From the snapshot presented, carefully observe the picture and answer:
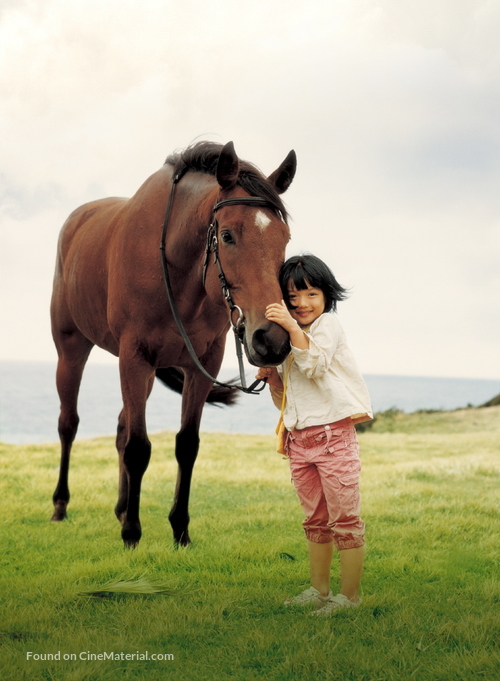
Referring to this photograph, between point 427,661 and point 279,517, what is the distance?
3040 millimetres

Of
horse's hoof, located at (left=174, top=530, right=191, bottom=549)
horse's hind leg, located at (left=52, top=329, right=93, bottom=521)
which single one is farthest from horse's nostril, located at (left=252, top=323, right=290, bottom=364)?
horse's hind leg, located at (left=52, top=329, right=93, bottom=521)

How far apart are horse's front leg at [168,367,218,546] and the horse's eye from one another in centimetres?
151

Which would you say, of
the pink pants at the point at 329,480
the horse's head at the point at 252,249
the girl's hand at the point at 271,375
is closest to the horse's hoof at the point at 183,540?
the pink pants at the point at 329,480

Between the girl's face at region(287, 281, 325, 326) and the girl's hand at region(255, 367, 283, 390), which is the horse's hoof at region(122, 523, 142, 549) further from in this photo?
the girl's face at region(287, 281, 325, 326)

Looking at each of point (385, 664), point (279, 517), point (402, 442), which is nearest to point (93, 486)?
point (279, 517)

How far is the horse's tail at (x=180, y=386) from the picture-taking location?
21.1ft

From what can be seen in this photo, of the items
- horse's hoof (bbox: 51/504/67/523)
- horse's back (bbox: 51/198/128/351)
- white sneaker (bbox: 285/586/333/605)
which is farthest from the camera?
horse's hoof (bbox: 51/504/67/523)

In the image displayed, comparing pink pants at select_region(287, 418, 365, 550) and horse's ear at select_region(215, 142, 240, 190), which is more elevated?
horse's ear at select_region(215, 142, 240, 190)

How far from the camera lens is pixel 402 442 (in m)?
12.1

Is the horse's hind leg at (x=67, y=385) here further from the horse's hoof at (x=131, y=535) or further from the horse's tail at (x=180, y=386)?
the horse's hoof at (x=131, y=535)

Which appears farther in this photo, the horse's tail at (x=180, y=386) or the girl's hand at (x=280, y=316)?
the horse's tail at (x=180, y=386)

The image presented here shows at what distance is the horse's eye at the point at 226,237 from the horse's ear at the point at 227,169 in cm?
30

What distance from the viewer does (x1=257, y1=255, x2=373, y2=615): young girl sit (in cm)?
315

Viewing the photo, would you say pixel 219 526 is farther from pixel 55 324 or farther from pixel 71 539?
pixel 55 324
